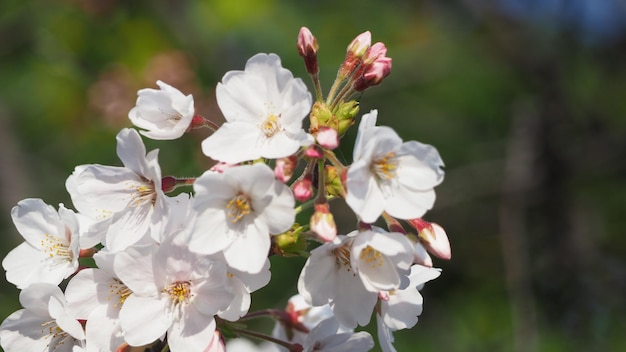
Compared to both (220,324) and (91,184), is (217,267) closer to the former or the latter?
(220,324)

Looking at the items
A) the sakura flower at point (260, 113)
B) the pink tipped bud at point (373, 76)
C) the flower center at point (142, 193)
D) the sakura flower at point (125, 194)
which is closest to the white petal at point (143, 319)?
the sakura flower at point (125, 194)

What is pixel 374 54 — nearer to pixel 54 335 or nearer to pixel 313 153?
pixel 313 153

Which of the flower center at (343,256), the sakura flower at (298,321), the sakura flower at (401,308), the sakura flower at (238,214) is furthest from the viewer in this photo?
the sakura flower at (298,321)

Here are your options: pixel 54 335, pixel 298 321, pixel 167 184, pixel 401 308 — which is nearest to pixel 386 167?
pixel 401 308

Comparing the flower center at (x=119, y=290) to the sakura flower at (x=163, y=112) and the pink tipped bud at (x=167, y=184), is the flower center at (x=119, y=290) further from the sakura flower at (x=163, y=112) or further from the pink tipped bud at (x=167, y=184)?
the sakura flower at (x=163, y=112)

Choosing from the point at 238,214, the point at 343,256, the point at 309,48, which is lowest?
the point at 343,256

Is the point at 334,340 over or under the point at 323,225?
under
